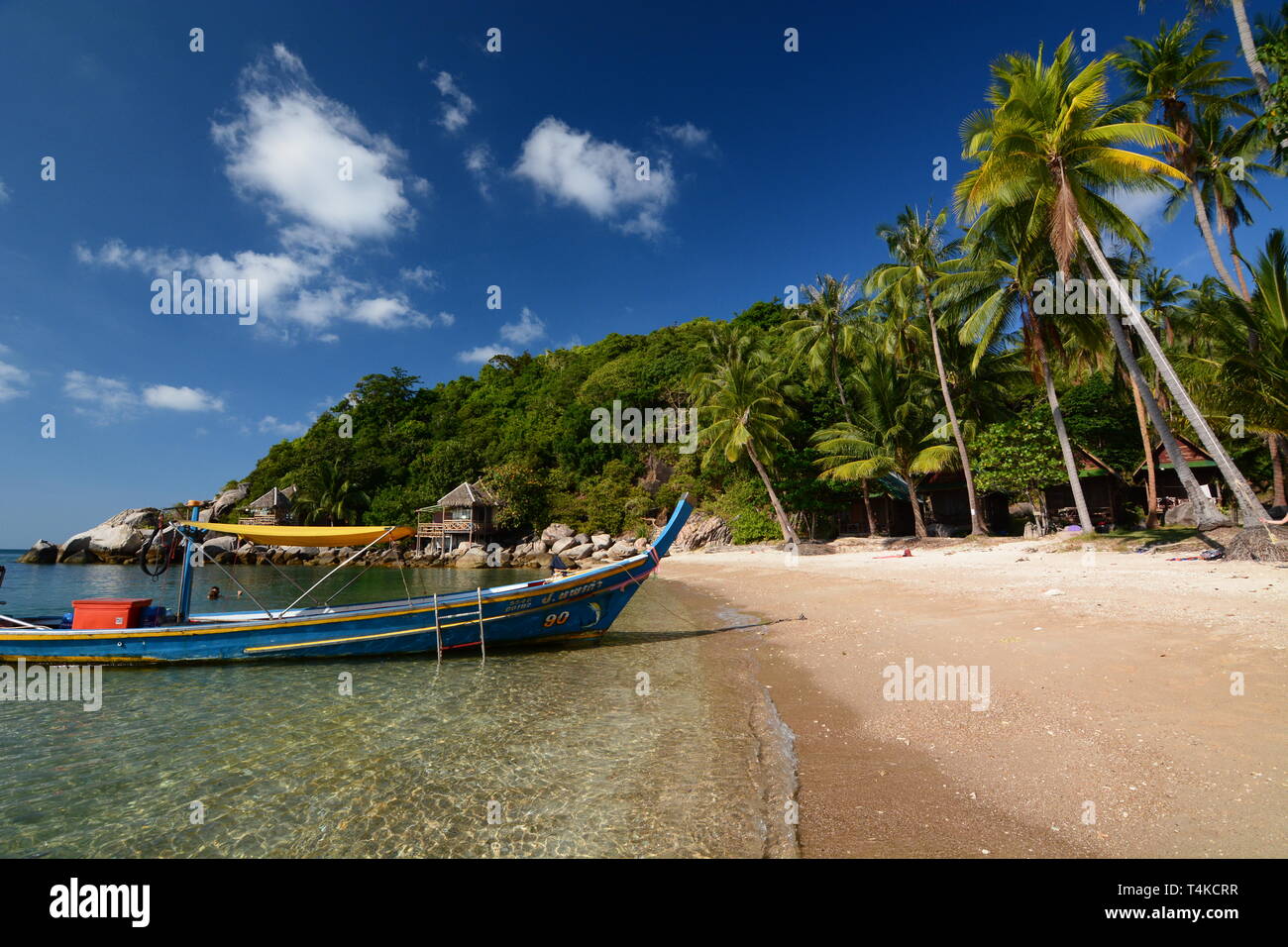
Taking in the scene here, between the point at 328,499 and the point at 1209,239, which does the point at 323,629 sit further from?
the point at 328,499

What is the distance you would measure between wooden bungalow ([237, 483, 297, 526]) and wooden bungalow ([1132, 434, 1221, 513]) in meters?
58.7

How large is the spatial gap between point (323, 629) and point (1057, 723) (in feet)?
35.2

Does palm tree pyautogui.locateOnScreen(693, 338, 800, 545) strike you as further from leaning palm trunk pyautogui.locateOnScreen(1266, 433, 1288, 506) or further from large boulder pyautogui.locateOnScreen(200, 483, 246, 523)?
large boulder pyautogui.locateOnScreen(200, 483, 246, 523)

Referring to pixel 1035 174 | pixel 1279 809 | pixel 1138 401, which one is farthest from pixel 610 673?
pixel 1138 401

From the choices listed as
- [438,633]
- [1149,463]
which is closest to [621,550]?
[438,633]

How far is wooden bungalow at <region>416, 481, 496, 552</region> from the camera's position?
132 ft

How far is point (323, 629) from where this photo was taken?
383 inches

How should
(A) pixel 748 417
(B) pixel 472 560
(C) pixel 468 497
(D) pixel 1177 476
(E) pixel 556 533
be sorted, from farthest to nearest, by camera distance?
(C) pixel 468 497 < (E) pixel 556 533 < (B) pixel 472 560 < (A) pixel 748 417 < (D) pixel 1177 476

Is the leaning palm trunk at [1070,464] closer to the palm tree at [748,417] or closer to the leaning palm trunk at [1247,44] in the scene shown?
the leaning palm trunk at [1247,44]

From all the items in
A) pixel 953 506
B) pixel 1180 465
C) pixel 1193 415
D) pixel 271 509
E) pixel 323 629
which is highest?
pixel 271 509

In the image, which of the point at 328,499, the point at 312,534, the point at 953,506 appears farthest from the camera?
the point at 328,499

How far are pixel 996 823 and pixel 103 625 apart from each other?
13571mm

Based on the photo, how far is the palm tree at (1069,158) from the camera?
1391cm
